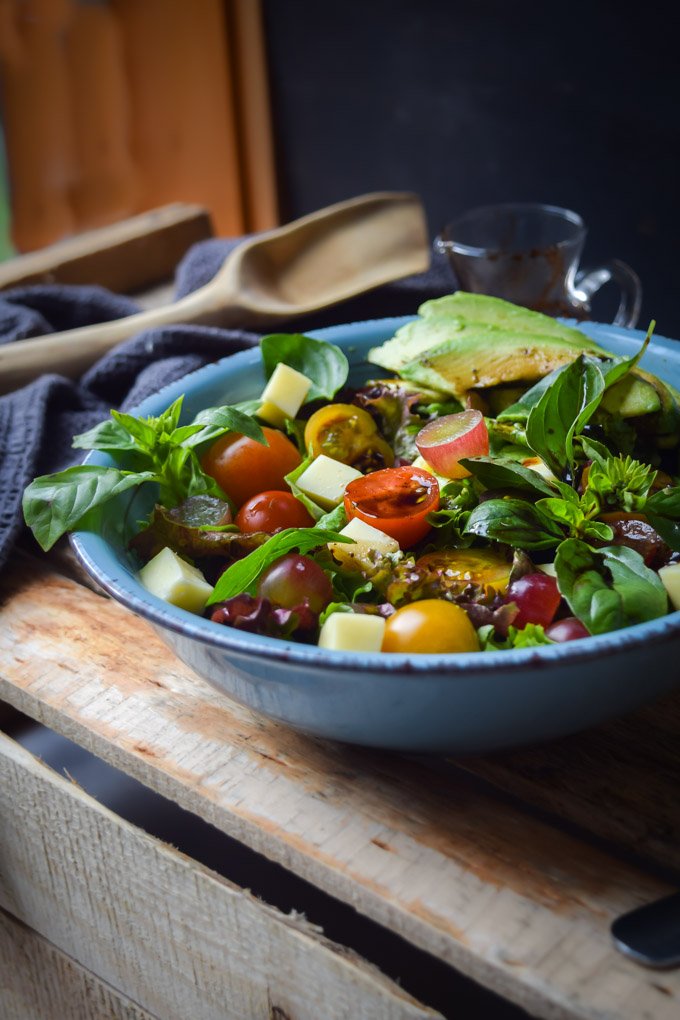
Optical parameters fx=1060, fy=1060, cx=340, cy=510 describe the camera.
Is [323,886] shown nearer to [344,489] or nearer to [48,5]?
[344,489]

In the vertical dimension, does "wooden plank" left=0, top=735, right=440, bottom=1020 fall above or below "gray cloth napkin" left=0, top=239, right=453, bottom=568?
below

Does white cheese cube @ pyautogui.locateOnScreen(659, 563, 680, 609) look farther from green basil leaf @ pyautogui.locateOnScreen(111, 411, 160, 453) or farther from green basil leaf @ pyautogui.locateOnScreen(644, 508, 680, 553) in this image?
green basil leaf @ pyautogui.locateOnScreen(111, 411, 160, 453)

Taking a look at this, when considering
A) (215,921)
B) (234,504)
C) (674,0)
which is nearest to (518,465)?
(234,504)

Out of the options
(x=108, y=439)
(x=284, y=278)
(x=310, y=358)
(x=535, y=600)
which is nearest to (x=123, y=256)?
(x=284, y=278)

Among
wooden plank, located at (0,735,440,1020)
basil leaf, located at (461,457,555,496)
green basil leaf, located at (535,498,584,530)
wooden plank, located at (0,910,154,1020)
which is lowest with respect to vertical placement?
wooden plank, located at (0,910,154,1020)

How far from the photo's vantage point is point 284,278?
4.79ft

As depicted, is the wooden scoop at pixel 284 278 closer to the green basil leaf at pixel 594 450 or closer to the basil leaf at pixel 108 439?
the basil leaf at pixel 108 439

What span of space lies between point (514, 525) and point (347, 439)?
0.24 meters

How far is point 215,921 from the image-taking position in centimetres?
78

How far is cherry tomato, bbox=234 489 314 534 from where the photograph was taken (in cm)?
86

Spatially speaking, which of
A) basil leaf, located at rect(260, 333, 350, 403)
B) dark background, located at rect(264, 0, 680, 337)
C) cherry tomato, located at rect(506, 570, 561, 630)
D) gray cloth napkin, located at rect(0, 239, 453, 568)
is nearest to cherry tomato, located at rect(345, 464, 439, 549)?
cherry tomato, located at rect(506, 570, 561, 630)

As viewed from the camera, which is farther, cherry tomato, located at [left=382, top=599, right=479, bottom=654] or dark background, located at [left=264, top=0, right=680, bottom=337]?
dark background, located at [left=264, top=0, right=680, bottom=337]

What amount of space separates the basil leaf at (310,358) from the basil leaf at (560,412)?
0.26 m

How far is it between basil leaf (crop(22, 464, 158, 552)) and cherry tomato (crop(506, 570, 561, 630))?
0.32 meters
